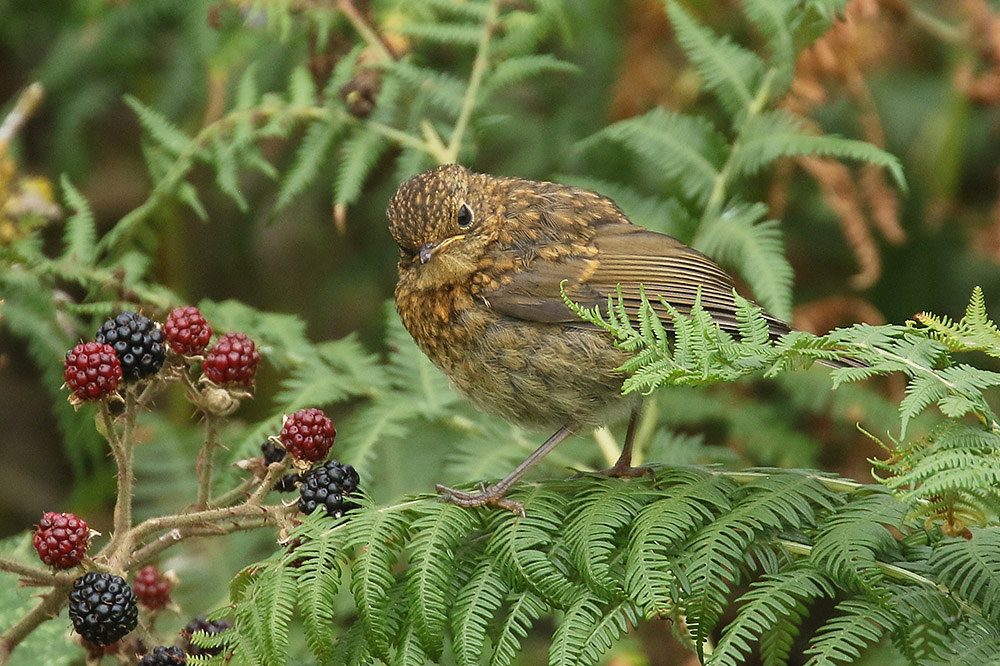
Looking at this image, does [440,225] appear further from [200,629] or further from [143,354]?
[200,629]

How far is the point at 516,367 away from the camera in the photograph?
2.92 m

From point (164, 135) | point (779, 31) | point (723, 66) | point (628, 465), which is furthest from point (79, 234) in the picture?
point (779, 31)

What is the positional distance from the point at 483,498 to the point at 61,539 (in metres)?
0.92

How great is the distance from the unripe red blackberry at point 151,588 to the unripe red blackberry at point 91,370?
0.48 metres

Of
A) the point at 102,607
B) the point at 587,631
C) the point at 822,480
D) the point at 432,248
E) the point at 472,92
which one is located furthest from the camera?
the point at 472,92

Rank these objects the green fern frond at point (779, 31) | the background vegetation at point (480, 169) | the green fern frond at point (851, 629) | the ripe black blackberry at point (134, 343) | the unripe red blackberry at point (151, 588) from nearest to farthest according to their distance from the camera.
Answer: the green fern frond at point (851, 629)
the ripe black blackberry at point (134, 343)
the unripe red blackberry at point (151, 588)
the background vegetation at point (480, 169)
the green fern frond at point (779, 31)

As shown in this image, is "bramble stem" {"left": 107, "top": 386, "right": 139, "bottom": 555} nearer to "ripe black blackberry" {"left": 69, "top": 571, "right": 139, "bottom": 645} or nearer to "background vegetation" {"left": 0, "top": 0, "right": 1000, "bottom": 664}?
"ripe black blackberry" {"left": 69, "top": 571, "right": 139, "bottom": 645}

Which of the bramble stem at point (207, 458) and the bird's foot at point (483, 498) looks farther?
the bird's foot at point (483, 498)

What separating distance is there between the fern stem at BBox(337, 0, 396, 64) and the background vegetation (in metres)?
0.01

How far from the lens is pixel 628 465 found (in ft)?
9.99

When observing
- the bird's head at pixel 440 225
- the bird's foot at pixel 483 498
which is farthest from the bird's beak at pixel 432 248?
the bird's foot at pixel 483 498

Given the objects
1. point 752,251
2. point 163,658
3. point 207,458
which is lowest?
point 163,658

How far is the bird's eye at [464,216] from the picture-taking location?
3045 mm

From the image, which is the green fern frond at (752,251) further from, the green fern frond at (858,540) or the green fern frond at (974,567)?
the green fern frond at (974,567)
